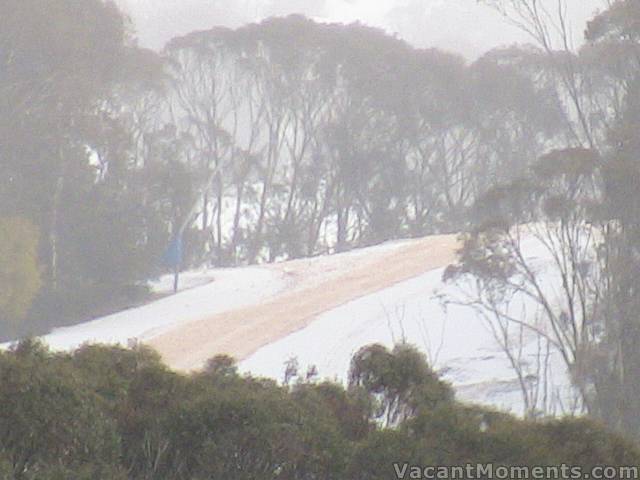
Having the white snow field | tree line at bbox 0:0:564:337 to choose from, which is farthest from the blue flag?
the white snow field

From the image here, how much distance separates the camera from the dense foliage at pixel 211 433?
14.8 feet

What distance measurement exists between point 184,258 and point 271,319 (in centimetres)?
1134

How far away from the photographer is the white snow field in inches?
742

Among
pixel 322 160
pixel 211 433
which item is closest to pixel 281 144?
pixel 322 160

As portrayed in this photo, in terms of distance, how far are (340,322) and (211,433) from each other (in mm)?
17349

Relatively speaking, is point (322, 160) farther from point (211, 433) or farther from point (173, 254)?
point (211, 433)

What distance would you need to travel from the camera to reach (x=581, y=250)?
17.0 meters

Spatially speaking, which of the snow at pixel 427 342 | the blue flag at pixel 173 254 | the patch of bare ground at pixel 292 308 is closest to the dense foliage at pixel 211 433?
the snow at pixel 427 342

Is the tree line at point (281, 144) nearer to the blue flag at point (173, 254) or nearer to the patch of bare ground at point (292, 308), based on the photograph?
the blue flag at point (173, 254)

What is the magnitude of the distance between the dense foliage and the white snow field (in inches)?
402

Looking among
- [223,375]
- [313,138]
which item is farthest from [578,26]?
[223,375]

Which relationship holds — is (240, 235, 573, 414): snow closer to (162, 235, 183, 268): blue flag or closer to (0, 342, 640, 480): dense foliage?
(162, 235, 183, 268): blue flag

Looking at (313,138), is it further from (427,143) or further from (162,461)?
(162,461)

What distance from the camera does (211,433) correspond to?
196 inches
